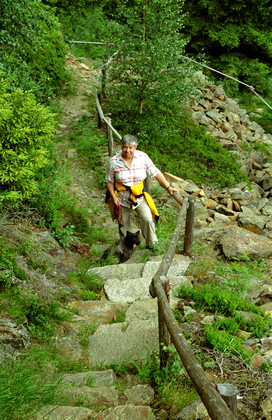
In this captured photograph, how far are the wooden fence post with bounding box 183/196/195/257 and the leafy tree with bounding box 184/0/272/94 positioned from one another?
15.4m

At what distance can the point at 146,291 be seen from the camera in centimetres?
503

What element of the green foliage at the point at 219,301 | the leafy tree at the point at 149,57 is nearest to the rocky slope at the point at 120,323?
the green foliage at the point at 219,301

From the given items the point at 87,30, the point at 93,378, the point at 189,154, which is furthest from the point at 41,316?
the point at 87,30

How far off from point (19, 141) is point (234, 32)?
1702 centimetres

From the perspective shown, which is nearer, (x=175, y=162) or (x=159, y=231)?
(x=159, y=231)

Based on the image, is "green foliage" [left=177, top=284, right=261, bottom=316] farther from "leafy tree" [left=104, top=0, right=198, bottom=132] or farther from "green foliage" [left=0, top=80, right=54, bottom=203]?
"leafy tree" [left=104, top=0, right=198, bottom=132]

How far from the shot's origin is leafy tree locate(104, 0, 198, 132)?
1009 centimetres

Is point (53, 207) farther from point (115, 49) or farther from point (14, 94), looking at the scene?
point (115, 49)

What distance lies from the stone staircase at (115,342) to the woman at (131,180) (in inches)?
31.3

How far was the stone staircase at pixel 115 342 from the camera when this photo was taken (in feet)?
8.45

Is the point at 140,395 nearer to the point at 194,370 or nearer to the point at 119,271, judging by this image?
the point at 194,370

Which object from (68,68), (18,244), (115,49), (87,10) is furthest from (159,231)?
(87,10)

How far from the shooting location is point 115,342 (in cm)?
385

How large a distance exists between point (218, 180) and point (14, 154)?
7.83 metres
